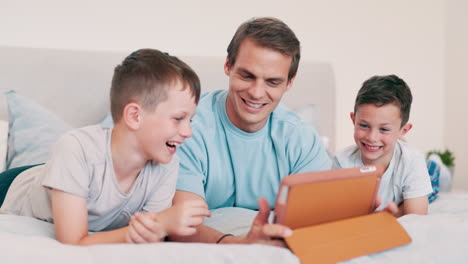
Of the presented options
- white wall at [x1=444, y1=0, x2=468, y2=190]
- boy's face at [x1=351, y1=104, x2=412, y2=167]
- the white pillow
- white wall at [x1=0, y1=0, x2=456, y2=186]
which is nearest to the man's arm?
boy's face at [x1=351, y1=104, x2=412, y2=167]

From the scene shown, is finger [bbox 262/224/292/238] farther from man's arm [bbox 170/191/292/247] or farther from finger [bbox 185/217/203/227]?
finger [bbox 185/217/203/227]

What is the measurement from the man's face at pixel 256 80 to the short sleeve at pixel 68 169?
53 cm

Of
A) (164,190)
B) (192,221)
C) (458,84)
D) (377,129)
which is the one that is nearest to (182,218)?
(192,221)

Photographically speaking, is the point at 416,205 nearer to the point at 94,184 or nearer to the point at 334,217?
the point at 334,217

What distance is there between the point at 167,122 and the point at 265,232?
0.37 m

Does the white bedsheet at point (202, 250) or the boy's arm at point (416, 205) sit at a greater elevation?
the white bedsheet at point (202, 250)

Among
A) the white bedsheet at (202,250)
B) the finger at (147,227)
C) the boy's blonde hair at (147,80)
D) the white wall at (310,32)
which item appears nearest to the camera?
the white bedsheet at (202,250)

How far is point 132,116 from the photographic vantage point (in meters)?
1.14

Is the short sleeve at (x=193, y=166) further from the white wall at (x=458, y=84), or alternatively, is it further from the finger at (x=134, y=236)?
the white wall at (x=458, y=84)

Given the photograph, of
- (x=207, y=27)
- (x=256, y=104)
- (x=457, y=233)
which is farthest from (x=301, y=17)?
(x=457, y=233)

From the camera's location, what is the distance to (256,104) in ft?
4.70

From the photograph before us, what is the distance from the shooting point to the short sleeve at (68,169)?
1.04 m

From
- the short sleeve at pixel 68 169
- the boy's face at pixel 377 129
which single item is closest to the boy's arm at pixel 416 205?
the boy's face at pixel 377 129

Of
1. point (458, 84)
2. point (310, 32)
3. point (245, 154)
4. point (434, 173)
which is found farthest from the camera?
point (458, 84)
